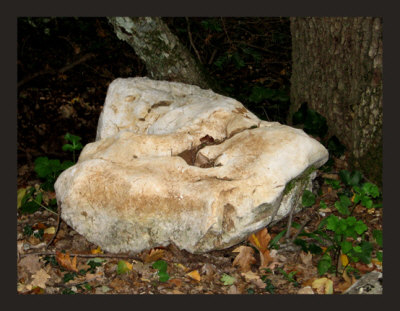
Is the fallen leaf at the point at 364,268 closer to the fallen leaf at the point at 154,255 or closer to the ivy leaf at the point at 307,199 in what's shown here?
the ivy leaf at the point at 307,199

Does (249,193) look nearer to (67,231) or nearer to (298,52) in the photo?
(67,231)

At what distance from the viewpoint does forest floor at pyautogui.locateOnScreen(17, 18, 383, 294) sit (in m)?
4.11

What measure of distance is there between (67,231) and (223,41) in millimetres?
3667

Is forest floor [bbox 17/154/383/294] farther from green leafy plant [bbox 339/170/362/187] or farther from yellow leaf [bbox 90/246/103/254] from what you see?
green leafy plant [bbox 339/170/362/187]

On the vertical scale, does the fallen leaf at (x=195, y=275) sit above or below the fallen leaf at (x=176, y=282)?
above

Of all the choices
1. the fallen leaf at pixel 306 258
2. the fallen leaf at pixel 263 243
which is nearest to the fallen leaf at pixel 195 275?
the fallen leaf at pixel 263 243

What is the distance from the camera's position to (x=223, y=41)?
709 cm

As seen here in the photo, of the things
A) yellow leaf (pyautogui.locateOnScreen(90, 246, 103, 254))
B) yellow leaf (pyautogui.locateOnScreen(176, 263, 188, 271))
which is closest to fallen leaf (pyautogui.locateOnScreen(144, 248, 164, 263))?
yellow leaf (pyautogui.locateOnScreen(176, 263, 188, 271))

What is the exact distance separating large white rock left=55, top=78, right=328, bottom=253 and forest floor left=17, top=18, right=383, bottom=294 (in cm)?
26

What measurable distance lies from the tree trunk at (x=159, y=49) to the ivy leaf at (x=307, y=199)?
2.20 metres

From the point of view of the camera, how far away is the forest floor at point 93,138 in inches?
162

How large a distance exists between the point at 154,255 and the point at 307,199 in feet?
4.84

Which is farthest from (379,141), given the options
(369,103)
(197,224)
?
(197,224)

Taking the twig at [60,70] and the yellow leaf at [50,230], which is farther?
the twig at [60,70]
